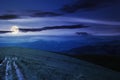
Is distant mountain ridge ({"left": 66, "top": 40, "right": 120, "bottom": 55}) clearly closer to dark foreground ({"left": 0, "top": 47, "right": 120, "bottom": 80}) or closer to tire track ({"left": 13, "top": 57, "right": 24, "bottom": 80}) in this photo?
dark foreground ({"left": 0, "top": 47, "right": 120, "bottom": 80})

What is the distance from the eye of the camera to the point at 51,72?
13.9ft

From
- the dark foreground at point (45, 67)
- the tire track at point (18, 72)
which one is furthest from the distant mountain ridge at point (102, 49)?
the tire track at point (18, 72)

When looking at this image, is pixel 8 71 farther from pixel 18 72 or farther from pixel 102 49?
pixel 102 49

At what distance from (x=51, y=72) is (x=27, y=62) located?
1.61 feet

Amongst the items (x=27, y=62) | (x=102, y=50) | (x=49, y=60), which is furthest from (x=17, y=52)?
(x=102, y=50)

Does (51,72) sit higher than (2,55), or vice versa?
(2,55)

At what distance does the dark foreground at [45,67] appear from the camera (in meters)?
4.09

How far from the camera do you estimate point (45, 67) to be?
172 inches

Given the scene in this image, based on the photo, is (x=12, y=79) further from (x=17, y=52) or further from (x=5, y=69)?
(x=17, y=52)

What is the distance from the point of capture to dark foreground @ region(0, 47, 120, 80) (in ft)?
13.4

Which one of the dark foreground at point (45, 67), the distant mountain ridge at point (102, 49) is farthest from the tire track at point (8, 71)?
the distant mountain ridge at point (102, 49)

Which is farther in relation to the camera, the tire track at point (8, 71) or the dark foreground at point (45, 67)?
the dark foreground at point (45, 67)

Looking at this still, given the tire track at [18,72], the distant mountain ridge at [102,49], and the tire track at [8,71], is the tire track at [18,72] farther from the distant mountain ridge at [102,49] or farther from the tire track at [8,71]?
the distant mountain ridge at [102,49]

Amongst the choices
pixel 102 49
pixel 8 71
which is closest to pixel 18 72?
pixel 8 71
